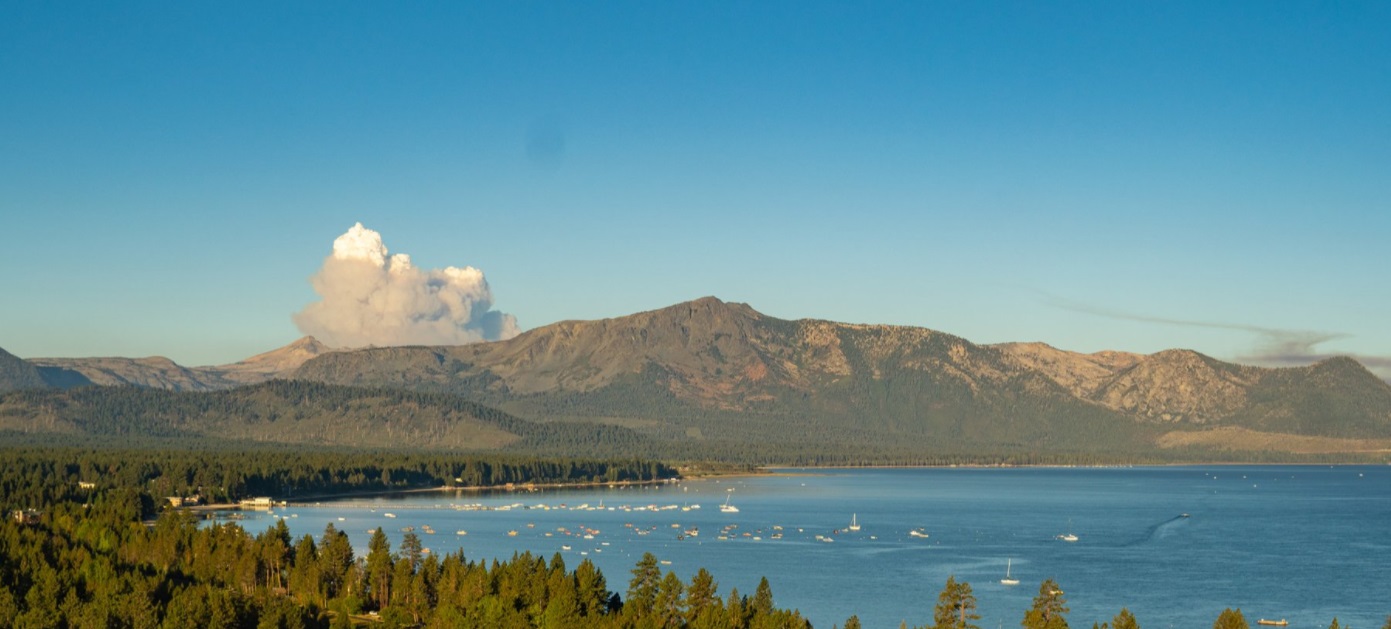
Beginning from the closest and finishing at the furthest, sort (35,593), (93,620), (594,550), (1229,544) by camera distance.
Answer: (93,620) → (35,593) → (594,550) → (1229,544)

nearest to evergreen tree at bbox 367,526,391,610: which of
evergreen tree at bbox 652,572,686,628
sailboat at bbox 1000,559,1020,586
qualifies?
evergreen tree at bbox 652,572,686,628

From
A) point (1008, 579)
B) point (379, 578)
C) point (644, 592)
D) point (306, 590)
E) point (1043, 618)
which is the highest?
point (379, 578)

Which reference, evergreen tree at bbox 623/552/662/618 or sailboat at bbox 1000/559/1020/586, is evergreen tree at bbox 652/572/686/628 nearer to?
evergreen tree at bbox 623/552/662/618

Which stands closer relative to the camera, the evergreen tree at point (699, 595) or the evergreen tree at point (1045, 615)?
the evergreen tree at point (1045, 615)

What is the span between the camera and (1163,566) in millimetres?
167125

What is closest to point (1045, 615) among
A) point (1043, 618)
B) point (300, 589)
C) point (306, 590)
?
point (1043, 618)

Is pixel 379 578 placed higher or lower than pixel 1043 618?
higher

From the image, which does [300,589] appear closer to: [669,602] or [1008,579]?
[669,602]

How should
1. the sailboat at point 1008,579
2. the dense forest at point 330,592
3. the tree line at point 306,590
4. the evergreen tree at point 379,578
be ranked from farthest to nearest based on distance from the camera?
the sailboat at point 1008,579
the evergreen tree at point 379,578
the tree line at point 306,590
the dense forest at point 330,592

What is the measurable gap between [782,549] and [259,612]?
8880 cm

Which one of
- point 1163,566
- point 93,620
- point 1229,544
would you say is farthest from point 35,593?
point 1229,544

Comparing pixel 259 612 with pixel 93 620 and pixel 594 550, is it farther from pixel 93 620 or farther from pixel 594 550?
→ pixel 594 550

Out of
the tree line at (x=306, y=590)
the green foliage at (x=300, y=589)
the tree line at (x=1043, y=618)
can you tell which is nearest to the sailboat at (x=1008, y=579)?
the tree line at (x=1043, y=618)

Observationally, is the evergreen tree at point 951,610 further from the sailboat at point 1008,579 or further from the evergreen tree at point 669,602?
the sailboat at point 1008,579
